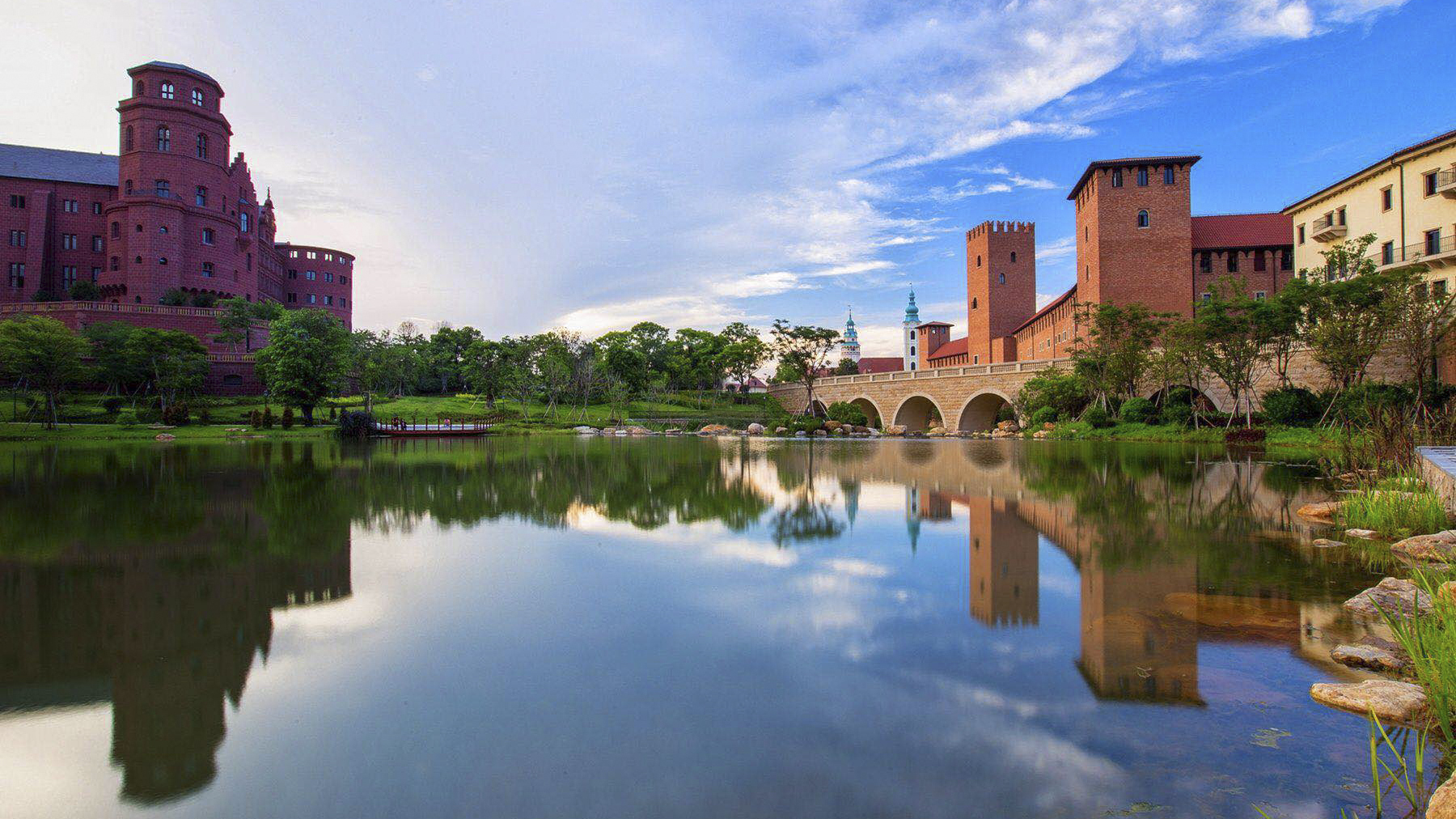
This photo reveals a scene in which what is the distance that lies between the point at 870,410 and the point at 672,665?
55.2 metres

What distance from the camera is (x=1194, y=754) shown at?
3.28 metres

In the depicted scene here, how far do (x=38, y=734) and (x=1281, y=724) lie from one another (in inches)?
240

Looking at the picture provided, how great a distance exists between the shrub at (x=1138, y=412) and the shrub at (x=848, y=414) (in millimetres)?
16547

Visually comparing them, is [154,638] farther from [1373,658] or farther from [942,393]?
[942,393]

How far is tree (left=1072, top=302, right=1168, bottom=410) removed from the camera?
110ft

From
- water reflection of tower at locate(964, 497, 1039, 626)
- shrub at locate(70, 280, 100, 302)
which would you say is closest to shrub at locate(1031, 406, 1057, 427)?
water reflection of tower at locate(964, 497, 1039, 626)

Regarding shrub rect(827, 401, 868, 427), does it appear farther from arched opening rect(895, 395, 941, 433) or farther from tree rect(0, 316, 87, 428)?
tree rect(0, 316, 87, 428)

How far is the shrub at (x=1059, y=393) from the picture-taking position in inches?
1441

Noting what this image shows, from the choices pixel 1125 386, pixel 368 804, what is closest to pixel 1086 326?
pixel 1125 386

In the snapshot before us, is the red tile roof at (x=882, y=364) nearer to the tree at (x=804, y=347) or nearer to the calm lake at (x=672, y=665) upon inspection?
the tree at (x=804, y=347)

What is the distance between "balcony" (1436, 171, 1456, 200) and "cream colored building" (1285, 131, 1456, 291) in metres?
0.02

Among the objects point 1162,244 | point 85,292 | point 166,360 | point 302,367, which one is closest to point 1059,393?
point 1162,244

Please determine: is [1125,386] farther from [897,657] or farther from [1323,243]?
[897,657]

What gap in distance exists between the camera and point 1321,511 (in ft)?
32.0
